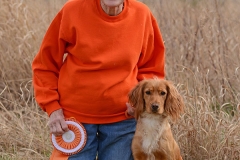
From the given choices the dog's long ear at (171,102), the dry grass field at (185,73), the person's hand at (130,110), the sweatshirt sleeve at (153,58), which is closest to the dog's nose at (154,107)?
the dog's long ear at (171,102)

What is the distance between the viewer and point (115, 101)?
3566 mm

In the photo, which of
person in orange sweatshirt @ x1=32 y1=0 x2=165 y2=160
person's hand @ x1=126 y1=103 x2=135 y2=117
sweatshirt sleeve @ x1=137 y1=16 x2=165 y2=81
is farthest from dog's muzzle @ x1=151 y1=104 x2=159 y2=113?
sweatshirt sleeve @ x1=137 y1=16 x2=165 y2=81

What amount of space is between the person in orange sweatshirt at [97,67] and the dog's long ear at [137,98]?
207mm

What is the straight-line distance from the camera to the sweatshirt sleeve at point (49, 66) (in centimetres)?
365

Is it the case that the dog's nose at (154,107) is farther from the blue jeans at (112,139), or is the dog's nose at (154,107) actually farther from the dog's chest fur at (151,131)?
the blue jeans at (112,139)

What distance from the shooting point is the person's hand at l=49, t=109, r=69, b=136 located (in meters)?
3.61

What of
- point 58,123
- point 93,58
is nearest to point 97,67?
point 93,58

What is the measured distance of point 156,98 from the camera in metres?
3.25

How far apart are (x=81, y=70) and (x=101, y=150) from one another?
1.93ft

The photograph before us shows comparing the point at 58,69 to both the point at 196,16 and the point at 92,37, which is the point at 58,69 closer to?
the point at 92,37

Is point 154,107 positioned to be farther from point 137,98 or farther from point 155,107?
point 137,98

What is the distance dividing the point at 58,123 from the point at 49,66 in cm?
40

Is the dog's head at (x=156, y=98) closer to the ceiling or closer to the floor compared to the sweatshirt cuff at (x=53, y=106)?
closer to the ceiling

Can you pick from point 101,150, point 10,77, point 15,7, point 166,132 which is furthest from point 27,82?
point 166,132
